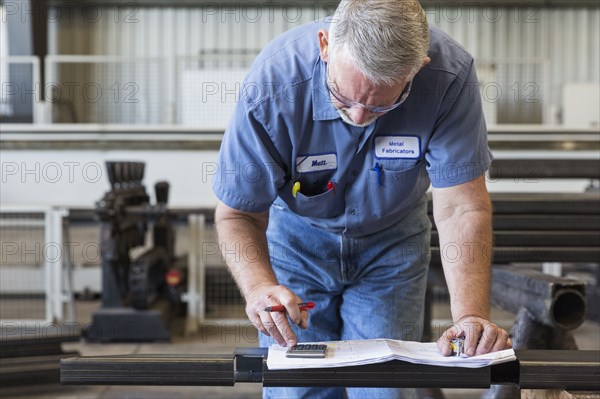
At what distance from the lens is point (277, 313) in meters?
1.21

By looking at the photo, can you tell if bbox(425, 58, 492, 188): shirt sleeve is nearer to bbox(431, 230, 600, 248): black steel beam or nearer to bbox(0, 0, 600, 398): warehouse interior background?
→ bbox(0, 0, 600, 398): warehouse interior background

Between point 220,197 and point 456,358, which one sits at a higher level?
point 220,197

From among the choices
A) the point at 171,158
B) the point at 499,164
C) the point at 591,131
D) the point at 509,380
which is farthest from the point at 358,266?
the point at 591,131

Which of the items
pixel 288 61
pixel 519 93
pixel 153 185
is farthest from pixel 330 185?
pixel 519 93

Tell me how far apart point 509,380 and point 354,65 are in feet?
1.96

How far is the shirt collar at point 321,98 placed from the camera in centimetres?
131

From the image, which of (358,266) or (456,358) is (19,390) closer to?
(358,266)

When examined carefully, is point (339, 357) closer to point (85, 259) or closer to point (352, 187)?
point (352, 187)

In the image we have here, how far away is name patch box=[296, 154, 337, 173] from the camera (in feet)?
4.54

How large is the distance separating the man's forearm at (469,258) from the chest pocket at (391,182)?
0.39 ft

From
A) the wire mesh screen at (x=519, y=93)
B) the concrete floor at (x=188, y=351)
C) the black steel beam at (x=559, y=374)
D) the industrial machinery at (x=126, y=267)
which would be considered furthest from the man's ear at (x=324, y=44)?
the wire mesh screen at (x=519, y=93)

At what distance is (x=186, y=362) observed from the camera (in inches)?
46.2

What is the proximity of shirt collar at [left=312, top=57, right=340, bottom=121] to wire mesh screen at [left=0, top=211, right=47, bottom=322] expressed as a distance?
3387 mm

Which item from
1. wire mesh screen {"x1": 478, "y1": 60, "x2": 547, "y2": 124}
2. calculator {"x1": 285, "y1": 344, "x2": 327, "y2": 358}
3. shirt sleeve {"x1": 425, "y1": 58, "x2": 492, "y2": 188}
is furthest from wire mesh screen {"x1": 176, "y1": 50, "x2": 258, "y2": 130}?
wire mesh screen {"x1": 478, "y1": 60, "x2": 547, "y2": 124}
